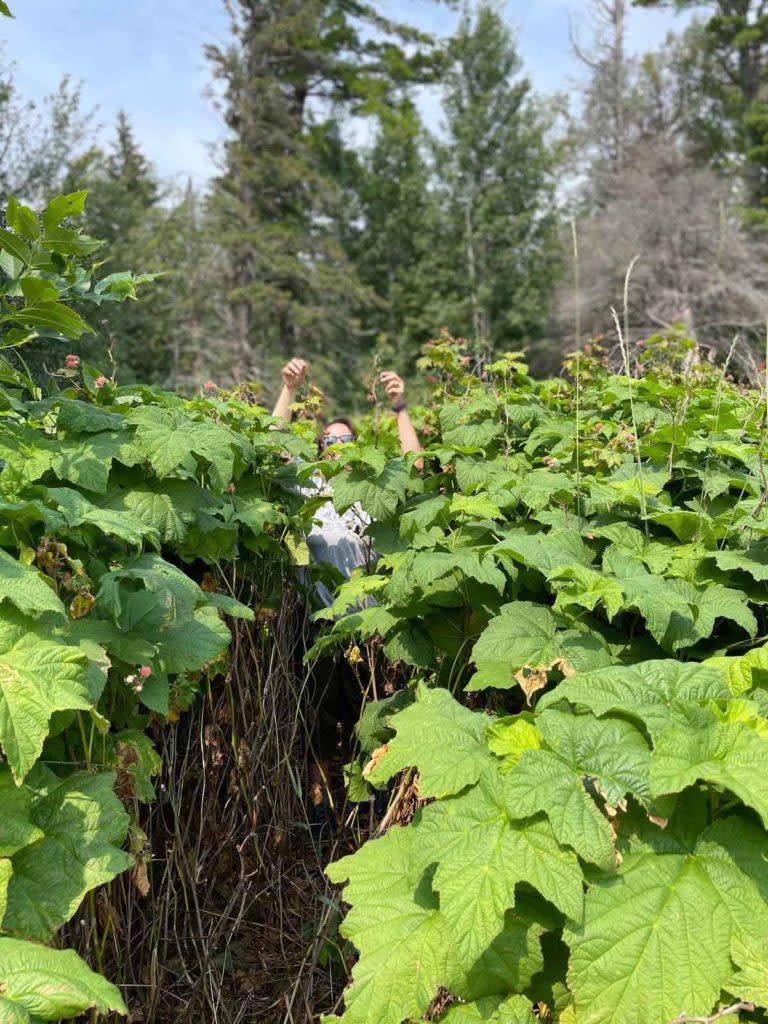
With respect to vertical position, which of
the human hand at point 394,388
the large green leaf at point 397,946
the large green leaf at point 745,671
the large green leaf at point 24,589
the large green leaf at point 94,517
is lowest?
the large green leaf at point 397,946

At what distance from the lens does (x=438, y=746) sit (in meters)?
1.81

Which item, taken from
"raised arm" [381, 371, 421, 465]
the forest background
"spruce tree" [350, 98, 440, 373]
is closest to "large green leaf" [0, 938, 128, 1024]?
"raised arm" [381, 371, 421, 465]

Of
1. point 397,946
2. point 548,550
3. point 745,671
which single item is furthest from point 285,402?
point 397,946

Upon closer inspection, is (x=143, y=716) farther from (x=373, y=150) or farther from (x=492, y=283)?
→ (x=373, y=150)

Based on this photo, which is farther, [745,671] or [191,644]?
[191,644]

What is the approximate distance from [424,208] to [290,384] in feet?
86.2

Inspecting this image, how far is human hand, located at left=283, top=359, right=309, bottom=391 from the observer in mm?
3668

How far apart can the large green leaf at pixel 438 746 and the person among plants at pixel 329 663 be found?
0.93 metres

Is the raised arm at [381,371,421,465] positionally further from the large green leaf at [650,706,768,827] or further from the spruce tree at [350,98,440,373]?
the spruce tree at [350,98,440,373]

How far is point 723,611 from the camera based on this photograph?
2.07 meters

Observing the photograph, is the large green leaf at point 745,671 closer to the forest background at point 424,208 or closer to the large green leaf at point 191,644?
the large green leaf at point 191,644

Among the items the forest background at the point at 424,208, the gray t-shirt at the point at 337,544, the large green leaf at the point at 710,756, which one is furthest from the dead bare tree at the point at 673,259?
the large green leaf at the point at 710,756

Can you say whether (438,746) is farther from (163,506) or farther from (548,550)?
(163,506)

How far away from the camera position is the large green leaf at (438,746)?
170 centimetres
